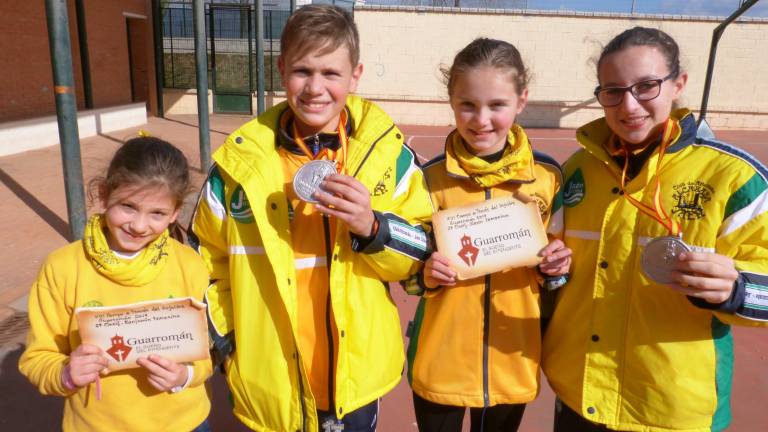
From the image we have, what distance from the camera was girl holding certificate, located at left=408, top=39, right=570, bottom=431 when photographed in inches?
80.7

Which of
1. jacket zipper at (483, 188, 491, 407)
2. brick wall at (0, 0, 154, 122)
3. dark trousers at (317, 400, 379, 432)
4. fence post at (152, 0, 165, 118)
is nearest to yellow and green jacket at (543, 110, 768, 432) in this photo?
jacket zipper at (483, 188, 491, 407)

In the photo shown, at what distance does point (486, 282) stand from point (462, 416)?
58 cm

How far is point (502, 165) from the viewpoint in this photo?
2041 millimetres

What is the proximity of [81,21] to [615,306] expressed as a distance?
51.3ft

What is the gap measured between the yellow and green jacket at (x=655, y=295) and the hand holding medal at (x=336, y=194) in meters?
0.81

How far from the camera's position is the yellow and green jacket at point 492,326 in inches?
83.7

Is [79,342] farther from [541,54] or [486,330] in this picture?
[541,54]

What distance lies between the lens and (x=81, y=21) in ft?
46.0

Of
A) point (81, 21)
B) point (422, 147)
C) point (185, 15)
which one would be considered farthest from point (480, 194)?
point (185, 15)

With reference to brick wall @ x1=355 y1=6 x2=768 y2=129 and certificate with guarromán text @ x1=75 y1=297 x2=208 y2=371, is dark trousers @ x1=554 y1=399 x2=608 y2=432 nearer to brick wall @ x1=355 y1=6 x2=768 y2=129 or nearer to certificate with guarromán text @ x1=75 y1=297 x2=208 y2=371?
certificate with guarromán text @ x1=75 y1=297 x2=208 y2=371

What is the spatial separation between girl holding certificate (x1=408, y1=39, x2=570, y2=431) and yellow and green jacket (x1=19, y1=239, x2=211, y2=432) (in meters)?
0.85

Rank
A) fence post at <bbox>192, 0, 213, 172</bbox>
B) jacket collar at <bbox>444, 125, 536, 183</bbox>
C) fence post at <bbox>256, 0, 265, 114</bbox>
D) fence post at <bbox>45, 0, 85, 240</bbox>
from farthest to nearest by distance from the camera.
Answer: fence post at <bbox>256, 0, 265, 114</bbox>, fence post at <bbox>192, 0, 213, 172</bbox>, fence post at <bbox>45, 0, 85, 240</bbox>, jacket collar at <bbox>444, 125, 536, 183</bbox>

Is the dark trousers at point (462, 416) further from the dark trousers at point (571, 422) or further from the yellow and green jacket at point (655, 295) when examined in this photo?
the yellow and green jacket at point (655, 295)

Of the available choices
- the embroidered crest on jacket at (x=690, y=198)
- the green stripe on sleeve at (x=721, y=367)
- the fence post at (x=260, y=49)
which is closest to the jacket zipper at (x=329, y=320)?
the embroidered crest on jacket at (x=690, y=198)
